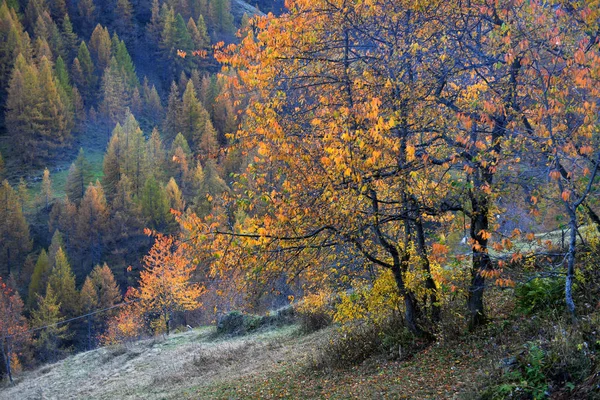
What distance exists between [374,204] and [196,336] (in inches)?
768

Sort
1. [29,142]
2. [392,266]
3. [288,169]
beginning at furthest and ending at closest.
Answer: [29,142]
[392,266]
[288,169]

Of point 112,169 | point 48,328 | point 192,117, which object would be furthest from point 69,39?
point 48,328

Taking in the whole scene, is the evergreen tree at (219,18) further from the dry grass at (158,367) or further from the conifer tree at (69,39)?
the dry grass at (158,367)

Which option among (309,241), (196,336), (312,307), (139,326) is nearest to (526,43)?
(309,241)

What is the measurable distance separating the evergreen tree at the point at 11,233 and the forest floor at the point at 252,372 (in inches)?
1908

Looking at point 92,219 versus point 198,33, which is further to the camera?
point 198,33

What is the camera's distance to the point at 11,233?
2630 inches

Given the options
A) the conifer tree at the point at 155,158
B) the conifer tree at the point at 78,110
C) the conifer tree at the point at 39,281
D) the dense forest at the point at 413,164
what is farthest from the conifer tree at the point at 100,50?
the dense forest at the point at 413,164

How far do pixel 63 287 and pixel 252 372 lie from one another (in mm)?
50778

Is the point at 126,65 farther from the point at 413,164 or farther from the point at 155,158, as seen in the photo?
the point at 413,164

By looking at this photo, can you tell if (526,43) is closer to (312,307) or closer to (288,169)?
(288,169)

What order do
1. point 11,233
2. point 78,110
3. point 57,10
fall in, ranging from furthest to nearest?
point 57,10, point 78,110, point 11,233

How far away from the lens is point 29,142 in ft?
271

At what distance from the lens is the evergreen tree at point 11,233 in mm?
66562
